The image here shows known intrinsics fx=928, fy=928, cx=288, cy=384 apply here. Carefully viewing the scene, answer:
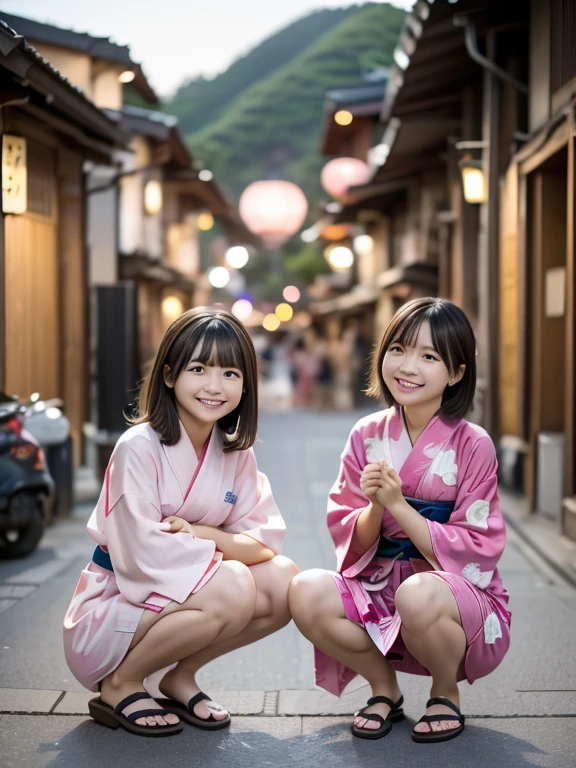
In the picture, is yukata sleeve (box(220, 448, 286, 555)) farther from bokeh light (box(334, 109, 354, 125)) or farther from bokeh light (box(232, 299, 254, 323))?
bokeh light (box(232, 299, 254, 323))

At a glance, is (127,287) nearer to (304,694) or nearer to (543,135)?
(543,135)

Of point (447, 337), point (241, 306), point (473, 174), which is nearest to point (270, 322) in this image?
point (241, 306)

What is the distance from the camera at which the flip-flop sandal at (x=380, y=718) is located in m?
3.70

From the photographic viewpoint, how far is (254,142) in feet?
218

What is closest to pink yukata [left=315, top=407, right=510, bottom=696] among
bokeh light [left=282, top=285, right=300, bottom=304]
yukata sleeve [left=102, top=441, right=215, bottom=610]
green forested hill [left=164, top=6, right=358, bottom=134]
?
yukata sleeve [left=102, top=441, right=215, bottom=610]

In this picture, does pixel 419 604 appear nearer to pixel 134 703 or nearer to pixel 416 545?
pixel 416 545

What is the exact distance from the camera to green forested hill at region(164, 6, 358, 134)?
5875cm

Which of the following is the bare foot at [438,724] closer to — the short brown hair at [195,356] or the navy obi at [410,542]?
the navy obi at [410,542]

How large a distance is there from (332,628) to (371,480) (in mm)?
620

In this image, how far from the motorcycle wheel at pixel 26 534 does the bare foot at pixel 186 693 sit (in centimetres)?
368

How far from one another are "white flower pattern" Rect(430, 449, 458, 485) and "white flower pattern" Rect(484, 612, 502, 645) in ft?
1.83

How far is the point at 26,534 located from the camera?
739 centimetres

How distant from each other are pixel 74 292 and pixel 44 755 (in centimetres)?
781

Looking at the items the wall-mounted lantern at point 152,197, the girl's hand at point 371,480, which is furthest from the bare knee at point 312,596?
the wall-mounted lantern at point 152,197
